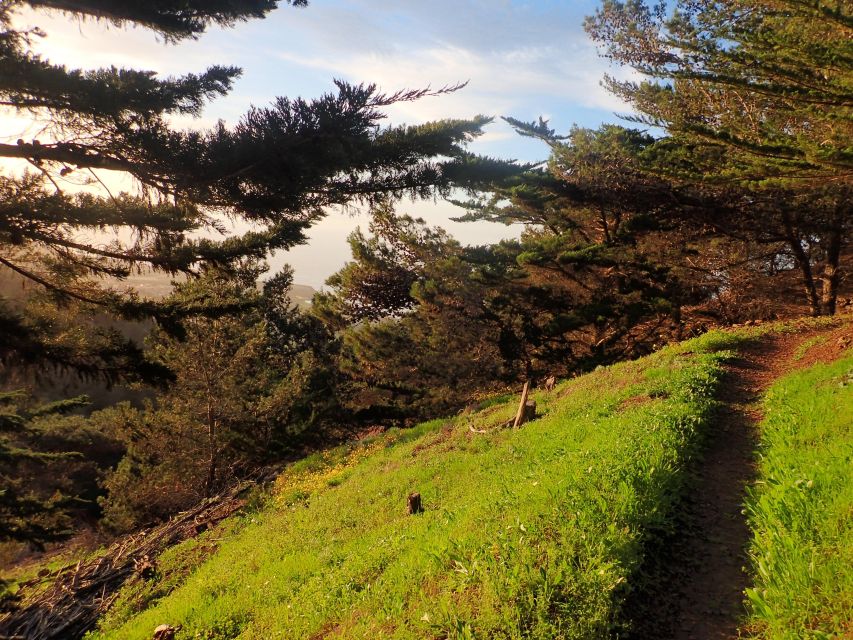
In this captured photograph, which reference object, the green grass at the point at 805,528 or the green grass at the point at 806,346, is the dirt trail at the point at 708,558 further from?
the green grass at the point at 806,346

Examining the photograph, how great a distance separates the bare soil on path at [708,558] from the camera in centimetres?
417

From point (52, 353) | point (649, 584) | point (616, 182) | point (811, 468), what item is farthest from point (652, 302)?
point (52, 353)

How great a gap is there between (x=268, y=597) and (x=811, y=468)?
A: 22.8 ft

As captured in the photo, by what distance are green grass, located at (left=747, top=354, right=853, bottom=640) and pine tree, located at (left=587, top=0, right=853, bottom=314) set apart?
174 inches

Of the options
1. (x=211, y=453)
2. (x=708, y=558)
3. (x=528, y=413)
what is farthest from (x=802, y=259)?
(x=211, y=453)

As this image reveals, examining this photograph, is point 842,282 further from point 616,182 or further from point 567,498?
point 567,498

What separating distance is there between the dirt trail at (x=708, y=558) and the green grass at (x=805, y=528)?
0.25 meters

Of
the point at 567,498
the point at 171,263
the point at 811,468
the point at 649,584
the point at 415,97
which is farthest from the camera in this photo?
the point at 171,263

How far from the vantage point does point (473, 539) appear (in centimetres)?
534

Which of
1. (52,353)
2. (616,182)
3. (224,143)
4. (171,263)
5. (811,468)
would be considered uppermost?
(616,182)

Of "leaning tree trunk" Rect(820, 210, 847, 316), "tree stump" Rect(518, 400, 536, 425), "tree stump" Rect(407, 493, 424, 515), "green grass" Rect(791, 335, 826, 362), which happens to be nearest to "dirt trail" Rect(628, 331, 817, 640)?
"tree stump" Rect(407, 493, 424, 515)

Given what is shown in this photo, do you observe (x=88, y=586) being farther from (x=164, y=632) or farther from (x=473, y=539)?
(x=473, y=539)

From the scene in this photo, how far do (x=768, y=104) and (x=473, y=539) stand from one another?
52.8 ft

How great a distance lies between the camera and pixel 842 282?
2016cm
